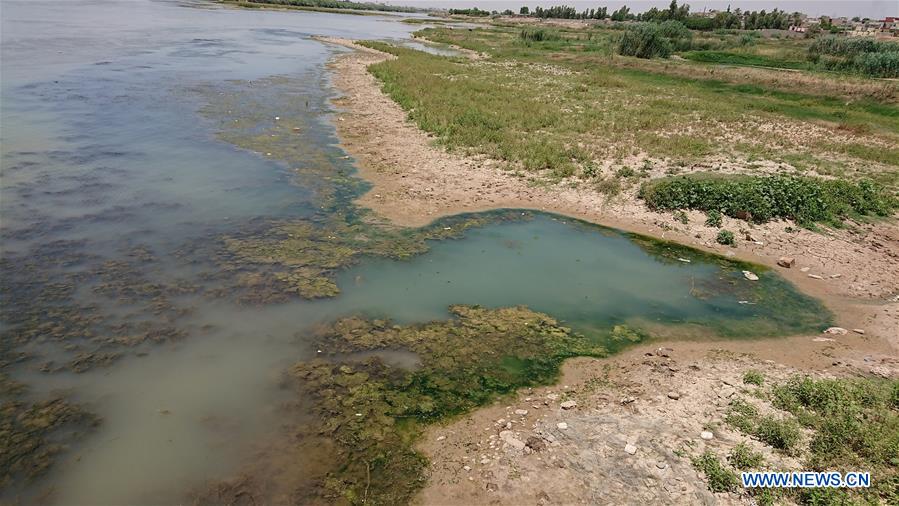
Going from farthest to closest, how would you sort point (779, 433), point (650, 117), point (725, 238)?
point (650, 117) → point (725, 238) → point (779, 433)

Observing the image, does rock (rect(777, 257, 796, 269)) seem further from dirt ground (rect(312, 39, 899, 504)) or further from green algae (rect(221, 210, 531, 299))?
green algae (rect(221, 210, 531, 299))

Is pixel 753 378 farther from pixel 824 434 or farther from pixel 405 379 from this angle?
pixel 405 379

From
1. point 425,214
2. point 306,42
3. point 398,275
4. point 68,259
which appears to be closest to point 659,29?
point 306,42

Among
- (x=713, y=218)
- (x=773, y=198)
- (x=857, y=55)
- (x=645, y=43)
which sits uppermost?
(x=645, y=43)

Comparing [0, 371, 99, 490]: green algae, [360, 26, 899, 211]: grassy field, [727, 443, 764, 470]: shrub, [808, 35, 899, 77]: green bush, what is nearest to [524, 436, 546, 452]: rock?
[727, 443, 764, 470]: shrub

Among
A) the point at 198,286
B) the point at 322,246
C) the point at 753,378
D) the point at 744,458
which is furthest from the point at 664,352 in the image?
the point at 198,286
